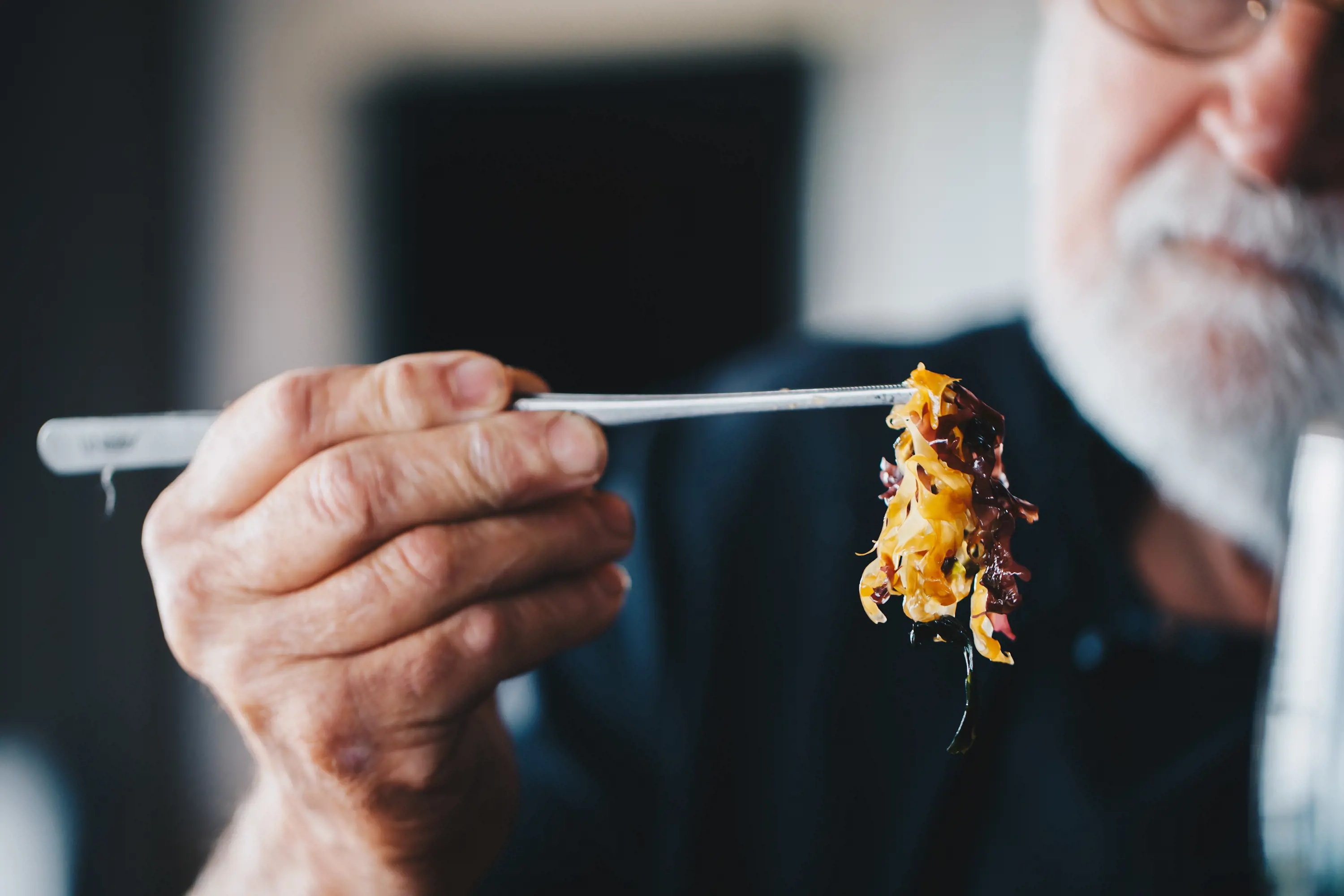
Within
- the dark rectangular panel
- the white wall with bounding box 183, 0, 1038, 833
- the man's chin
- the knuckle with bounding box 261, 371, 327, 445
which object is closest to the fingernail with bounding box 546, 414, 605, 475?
the knuckle with bounding box 261, 371, 327, 445

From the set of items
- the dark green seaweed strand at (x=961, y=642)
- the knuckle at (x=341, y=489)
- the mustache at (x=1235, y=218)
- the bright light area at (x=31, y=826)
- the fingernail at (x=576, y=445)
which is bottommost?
the bright light area at (x=31, y=826)

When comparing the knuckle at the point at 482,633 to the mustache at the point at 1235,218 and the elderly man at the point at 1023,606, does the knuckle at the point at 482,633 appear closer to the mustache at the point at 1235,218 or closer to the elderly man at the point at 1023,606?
the elderly man at the point at 1023,606

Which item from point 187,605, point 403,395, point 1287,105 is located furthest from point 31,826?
point 1287,105

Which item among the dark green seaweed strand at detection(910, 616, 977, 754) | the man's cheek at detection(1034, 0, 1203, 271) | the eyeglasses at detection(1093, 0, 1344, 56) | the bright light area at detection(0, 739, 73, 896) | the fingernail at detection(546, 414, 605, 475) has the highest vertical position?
the eyeglasses at detection(1093, 0, 1344, 56)

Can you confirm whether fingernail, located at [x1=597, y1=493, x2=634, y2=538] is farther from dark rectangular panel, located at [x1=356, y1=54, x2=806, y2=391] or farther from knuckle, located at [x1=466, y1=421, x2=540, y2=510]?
dark rectangular panel, located at [x1=356, y1=54, x2=806, y2=391]

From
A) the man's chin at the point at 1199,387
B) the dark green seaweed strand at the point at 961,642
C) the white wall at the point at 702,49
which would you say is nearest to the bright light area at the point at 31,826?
the dark green seaweed strand at the point at 961,642

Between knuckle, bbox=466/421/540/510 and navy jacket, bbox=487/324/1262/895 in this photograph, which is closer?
knuckle, bbox=466/421/540/510
